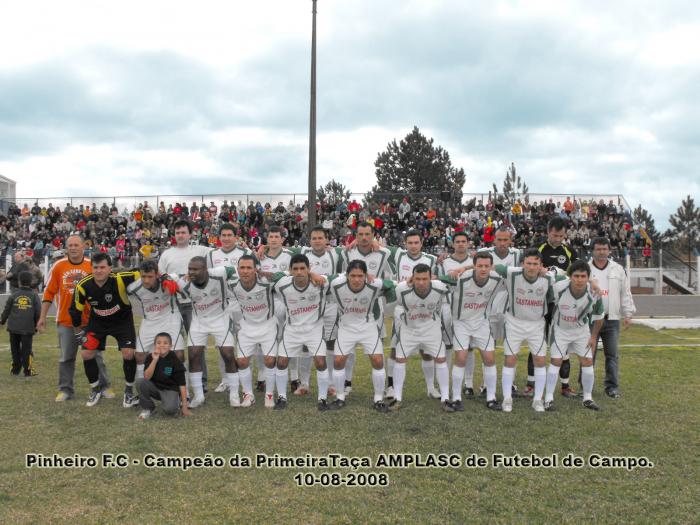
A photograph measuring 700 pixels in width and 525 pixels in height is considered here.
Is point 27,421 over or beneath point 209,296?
beneath

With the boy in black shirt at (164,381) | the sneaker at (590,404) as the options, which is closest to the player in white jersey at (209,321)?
the boy in black shirt at (164,381)

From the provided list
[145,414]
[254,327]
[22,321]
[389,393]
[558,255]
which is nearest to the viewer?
[145,414]

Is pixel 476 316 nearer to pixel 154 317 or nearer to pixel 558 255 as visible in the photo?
pixel 558 255

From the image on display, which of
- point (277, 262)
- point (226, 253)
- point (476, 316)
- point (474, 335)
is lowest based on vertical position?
point (474, 335)

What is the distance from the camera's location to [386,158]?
208ft

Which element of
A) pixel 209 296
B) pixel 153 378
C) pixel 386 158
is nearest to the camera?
pixel 153 378

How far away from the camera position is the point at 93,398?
6953 mm

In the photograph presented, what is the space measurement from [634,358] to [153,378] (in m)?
8.09

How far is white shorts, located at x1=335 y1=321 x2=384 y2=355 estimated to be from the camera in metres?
6.79

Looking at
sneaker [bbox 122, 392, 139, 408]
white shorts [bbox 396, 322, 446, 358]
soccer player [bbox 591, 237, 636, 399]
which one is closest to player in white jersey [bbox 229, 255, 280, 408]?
sneaker [bbox 122, 392, 139, 408]

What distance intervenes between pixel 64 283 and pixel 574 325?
6576mm

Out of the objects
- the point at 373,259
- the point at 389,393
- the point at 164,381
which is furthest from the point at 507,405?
the point at 164,381

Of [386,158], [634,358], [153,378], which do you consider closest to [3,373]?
[153,378]

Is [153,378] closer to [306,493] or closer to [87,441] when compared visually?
[87,441]
